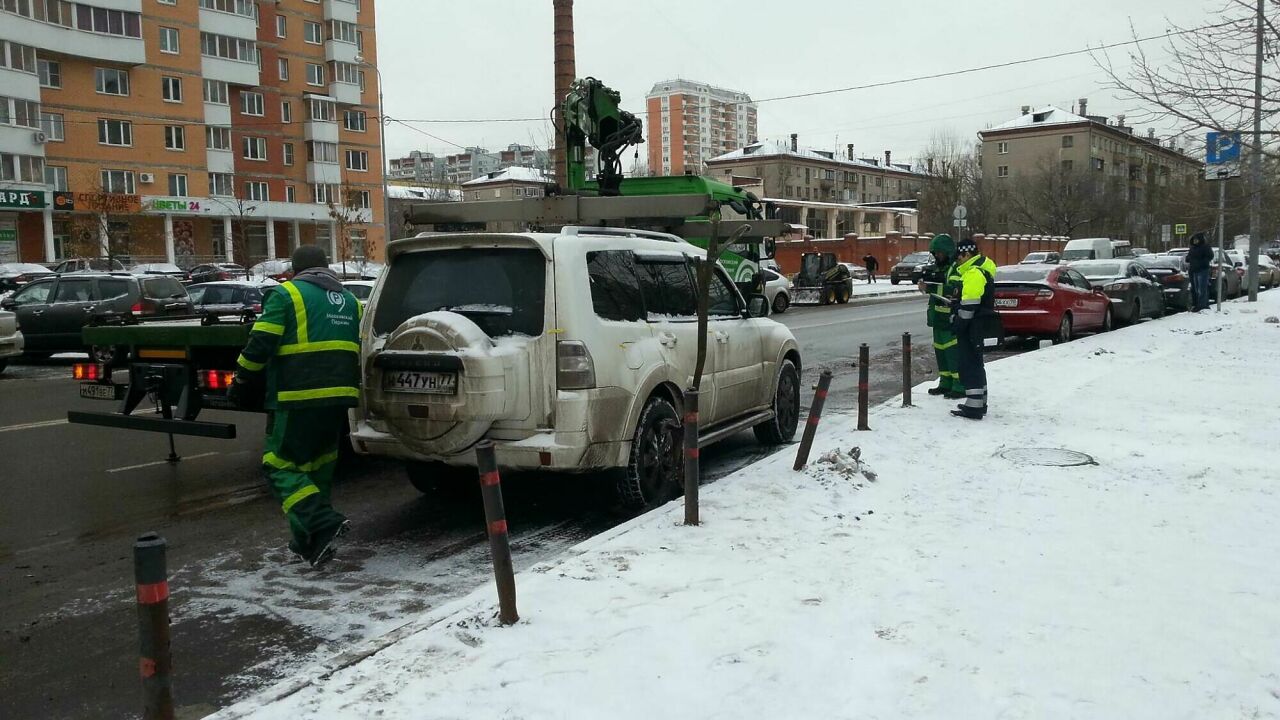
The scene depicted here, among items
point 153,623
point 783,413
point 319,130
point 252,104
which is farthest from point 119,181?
point 153,623

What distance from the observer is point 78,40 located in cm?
4941

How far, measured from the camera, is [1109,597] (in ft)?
14.7

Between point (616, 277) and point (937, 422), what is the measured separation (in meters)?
4.33

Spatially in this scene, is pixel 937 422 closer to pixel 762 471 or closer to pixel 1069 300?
pixel 762 471

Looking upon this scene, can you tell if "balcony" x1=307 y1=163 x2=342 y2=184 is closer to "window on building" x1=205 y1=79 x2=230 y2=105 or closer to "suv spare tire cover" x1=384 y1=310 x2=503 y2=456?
"window on building" x1=205 y1=79 x2=230 y2=105

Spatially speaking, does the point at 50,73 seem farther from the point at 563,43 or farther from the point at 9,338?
the point at 9,338

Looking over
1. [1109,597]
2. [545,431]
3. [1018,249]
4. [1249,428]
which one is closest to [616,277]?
[545,431]

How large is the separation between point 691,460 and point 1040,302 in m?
12.5

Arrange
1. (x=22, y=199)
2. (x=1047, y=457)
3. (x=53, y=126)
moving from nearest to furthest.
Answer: (x=1047, y=457) < (x=22, y=199) < (x=53, y=126)

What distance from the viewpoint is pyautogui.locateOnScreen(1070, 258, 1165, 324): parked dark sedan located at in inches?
768

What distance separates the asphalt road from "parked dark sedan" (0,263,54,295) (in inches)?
1191

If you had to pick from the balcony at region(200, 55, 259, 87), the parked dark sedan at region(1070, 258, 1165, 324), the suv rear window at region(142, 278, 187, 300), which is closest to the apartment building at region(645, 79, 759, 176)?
the balcony at region(200, 55, 259, 87)

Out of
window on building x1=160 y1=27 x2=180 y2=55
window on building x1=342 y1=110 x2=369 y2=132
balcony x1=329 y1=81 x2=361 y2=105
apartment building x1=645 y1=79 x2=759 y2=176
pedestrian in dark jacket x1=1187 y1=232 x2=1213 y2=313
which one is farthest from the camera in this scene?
apartment building x1=645 y1=79 x2=759 y2=176

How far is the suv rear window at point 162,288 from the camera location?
18641 mm
